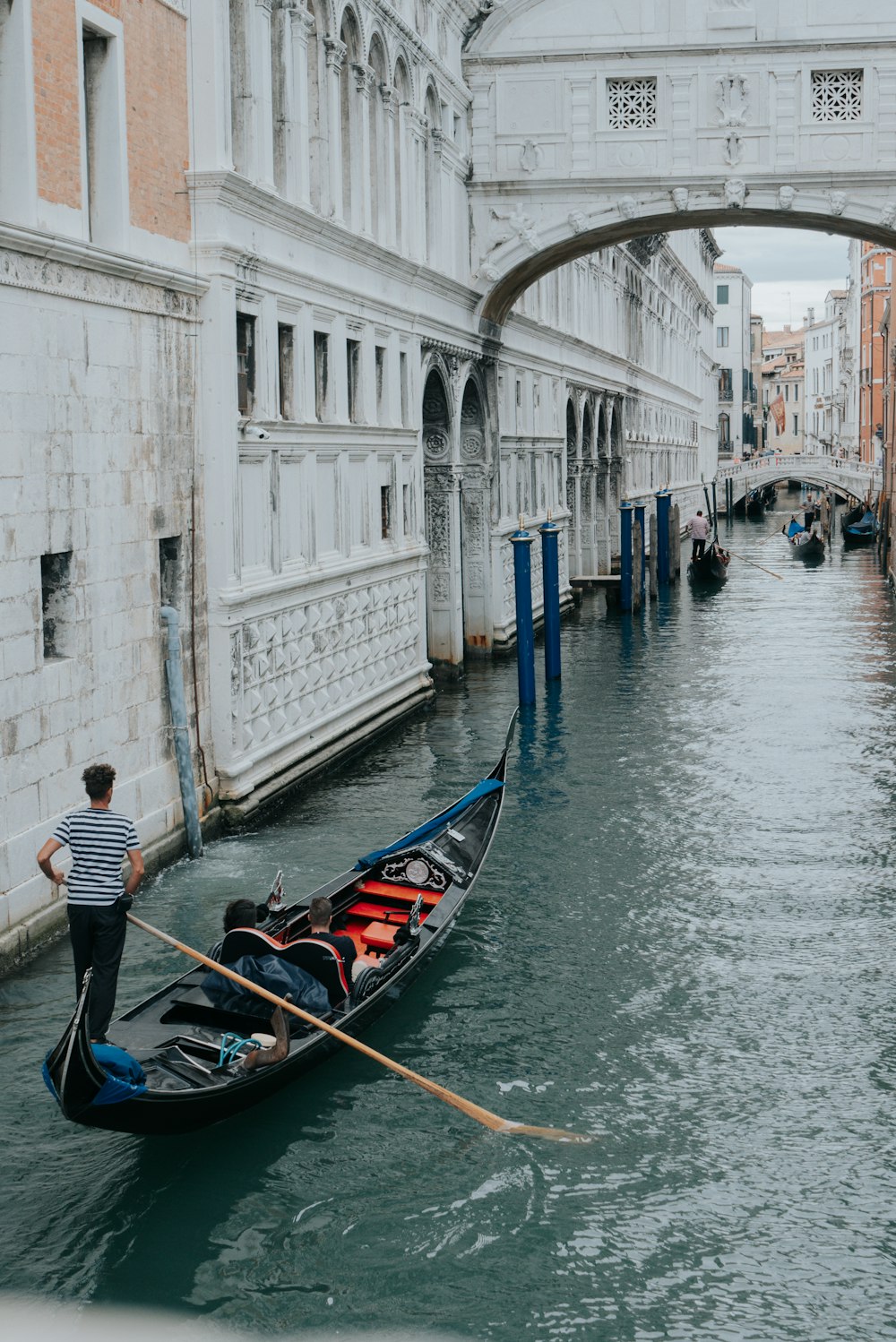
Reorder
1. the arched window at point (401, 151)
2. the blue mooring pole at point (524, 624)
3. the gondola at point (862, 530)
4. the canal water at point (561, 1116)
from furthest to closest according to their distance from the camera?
1. the gondola at point (862, 530)
2. the blue mooring pole at point (524, 624)
3. the arched window at point (401, 151)
4. the canal water at point (561, 1116)

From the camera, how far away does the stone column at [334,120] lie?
1227 cm

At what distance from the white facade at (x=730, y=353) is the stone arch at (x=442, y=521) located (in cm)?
6341

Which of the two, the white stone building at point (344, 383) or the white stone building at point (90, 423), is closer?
the white stone building at point (90, 423)

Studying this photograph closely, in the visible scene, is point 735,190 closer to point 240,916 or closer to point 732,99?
point 732,99

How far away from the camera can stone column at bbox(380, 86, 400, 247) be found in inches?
552

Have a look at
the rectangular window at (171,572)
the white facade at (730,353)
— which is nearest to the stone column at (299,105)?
the rectangular window at (171,572)

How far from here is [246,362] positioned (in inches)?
416

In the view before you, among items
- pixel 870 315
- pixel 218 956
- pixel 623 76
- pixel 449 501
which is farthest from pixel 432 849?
pixel 870 315

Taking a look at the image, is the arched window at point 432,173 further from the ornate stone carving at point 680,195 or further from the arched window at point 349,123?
the arched window at point 349,123

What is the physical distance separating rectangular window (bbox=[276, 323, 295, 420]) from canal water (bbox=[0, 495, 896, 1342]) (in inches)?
109

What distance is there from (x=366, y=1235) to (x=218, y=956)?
1.73 meters

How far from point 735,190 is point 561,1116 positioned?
39.9ft

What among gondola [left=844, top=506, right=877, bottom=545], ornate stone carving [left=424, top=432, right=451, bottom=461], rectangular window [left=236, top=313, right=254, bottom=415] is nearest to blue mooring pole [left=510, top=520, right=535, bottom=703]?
ornate stone carving [left=424, top=432, right=451, bottom=461]

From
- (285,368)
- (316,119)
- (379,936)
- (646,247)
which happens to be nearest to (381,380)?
(316,119)
